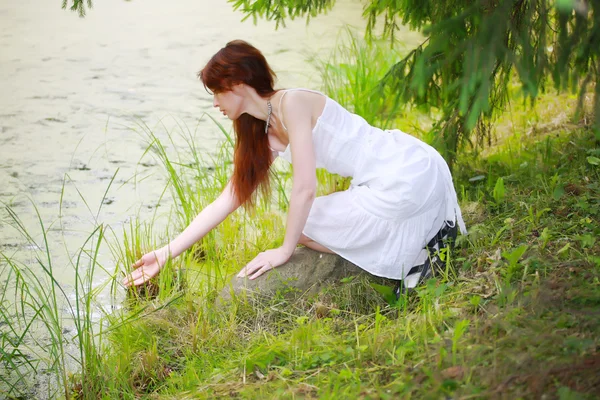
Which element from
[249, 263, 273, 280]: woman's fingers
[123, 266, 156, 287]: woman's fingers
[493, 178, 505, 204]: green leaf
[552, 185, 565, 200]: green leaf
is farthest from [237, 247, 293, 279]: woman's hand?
[552, 185, 565, 200]: green leaf

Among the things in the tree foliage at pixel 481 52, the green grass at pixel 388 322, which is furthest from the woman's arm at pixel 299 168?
the tree foliage at pixel 481 52

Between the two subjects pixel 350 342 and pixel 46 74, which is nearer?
pixel 350 342

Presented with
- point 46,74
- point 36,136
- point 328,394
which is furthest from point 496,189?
point 46,74

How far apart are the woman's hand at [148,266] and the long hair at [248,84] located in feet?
1.18

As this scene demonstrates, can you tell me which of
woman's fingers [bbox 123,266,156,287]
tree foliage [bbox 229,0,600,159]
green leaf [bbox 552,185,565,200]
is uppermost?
tree foliage [bbox 229,0,600,159]

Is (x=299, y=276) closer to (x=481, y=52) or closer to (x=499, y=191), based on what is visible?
(x=499, y=191)

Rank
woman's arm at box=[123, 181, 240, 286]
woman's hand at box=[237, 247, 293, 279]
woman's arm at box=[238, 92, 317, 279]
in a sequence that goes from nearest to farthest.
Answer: woman's arm at box=[238, 92, 317, 279] < woman's hand at box=[237, 247, 293, 279] < woman's arm at box=[123, 181, 240, 286]

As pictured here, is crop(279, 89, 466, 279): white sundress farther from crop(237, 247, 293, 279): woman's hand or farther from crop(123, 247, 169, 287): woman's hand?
crop(123, 247, 169, 287): woman's hand

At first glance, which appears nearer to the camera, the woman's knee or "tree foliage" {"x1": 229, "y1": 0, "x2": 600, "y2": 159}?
"tree foliage" {"x1": 229, "y1": 0, "x2": 600, "y2": 159}

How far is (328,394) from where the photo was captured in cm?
170

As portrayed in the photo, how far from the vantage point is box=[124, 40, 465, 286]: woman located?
239 cm

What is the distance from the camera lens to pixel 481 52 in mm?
1723

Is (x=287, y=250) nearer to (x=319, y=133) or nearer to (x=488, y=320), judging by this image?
(x=319, y=133)

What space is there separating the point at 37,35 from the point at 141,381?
441 cm
